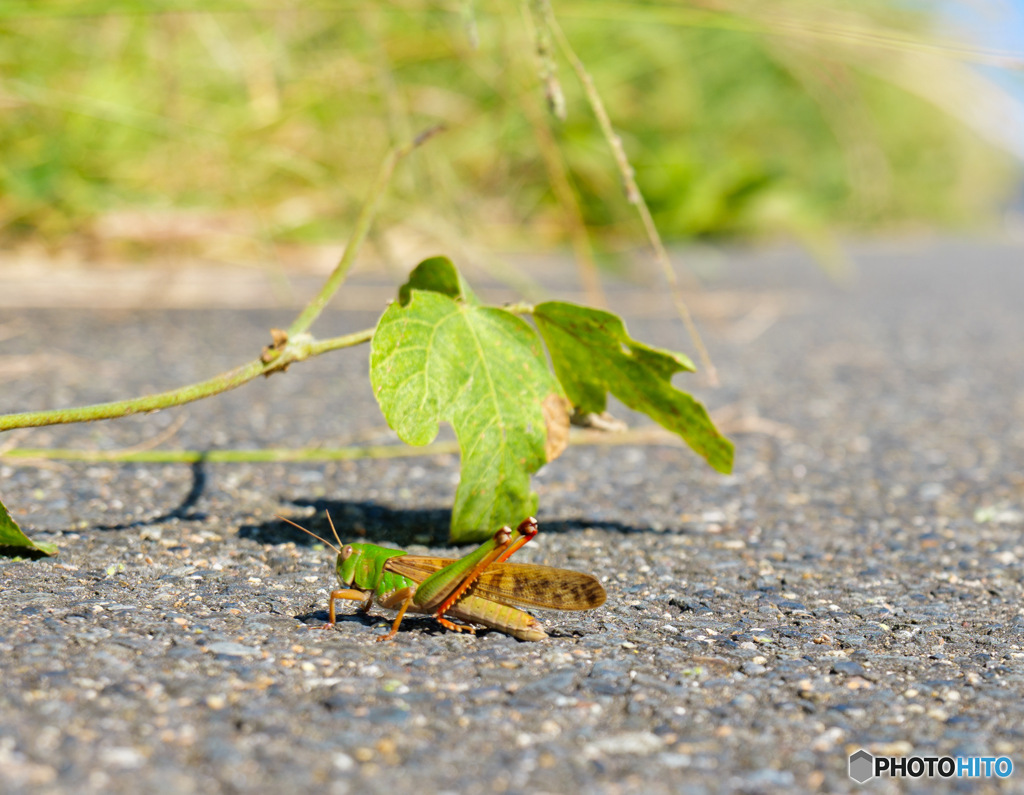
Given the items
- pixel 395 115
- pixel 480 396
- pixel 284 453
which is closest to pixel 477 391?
pixel 480 396

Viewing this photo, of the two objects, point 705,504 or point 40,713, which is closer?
point 40,713

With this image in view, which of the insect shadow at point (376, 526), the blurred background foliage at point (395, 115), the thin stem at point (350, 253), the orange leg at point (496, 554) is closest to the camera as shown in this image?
Answer: the orange leg at point (496, 554)

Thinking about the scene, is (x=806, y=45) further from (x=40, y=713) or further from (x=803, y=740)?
(x=40, y=713)

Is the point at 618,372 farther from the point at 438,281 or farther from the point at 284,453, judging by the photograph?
the point at 284,453

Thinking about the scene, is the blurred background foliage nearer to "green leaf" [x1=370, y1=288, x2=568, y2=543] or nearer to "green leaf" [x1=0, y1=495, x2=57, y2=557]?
"green leaf" [x1=370, y1=288, x2=568, y2=543]

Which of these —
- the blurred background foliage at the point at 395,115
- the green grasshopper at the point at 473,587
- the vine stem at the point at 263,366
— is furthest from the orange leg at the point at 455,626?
the blurred background foliage at the point at 395,115

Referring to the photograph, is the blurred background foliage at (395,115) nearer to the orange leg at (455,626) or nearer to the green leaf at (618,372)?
the green leaf at (618,372)

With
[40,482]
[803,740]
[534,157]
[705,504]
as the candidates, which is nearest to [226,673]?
[803,740]
